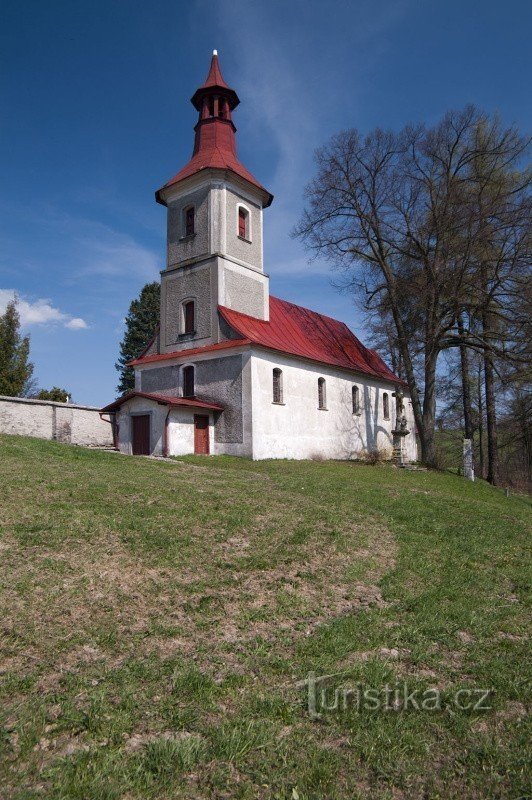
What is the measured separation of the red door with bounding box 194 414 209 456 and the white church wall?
221cm

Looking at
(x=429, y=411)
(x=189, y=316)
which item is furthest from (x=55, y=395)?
(x=429, y=411)

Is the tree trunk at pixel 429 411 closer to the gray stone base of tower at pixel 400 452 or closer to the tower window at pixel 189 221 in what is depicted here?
the gray stone base of tower at pixel 400 452

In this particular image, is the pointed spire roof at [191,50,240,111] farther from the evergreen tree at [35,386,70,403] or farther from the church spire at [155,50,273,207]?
the evergreen tree at [35,386,70,403]

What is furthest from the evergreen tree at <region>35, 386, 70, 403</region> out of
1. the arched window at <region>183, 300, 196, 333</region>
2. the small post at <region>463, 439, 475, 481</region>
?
the small post at <region>463, 439, 475, 481</region>

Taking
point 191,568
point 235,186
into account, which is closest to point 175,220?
point 235,186

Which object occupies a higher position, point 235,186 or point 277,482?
point 235,186

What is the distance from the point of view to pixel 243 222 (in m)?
24.5

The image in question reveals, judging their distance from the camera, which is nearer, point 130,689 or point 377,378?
point 130,689

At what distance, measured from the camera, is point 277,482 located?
13438 mm

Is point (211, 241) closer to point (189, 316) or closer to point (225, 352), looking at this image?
Result: point (189, 316)

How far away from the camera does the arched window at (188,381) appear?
22438 millimetres

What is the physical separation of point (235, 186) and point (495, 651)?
76.5 ft

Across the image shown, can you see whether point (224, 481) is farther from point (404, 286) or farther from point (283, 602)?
point (404, 286)

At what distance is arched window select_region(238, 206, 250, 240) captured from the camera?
79.6 feet
